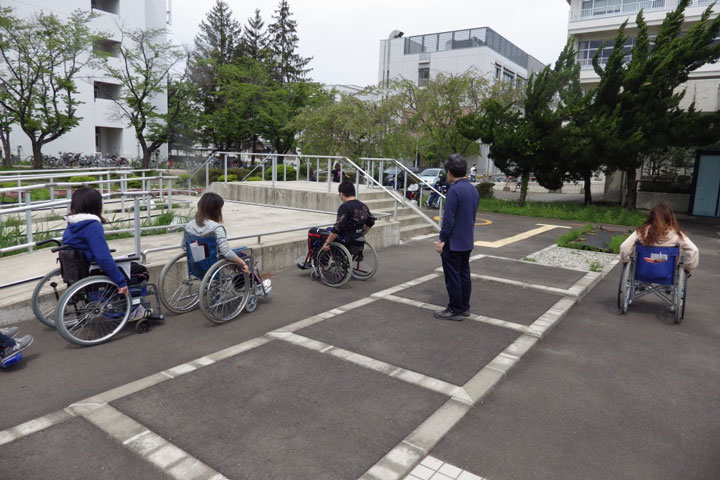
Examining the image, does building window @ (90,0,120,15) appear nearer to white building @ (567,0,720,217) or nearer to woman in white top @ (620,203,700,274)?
white building @ (567,0,720,217)

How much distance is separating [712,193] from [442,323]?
17.7 m

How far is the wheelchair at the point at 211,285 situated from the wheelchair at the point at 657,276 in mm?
4238

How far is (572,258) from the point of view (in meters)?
9.22

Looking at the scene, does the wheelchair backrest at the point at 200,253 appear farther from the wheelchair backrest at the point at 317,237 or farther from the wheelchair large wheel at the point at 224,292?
the wheelchair backrest at the point at 317,237

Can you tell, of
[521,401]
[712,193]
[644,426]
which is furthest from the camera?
[712,193]

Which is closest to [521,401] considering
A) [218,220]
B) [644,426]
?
[644,426]

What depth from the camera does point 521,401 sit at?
12.1 feet

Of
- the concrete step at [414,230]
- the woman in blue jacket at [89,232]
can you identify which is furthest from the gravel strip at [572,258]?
the woman in blue jacket at [89,232]

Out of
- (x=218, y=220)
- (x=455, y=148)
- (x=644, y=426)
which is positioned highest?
(x=455, y=148)

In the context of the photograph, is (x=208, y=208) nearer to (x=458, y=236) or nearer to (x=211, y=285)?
(x=211, y=285)

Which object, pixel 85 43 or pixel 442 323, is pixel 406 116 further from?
pixel 442 323

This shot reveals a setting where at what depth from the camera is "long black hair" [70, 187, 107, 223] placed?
438 cm

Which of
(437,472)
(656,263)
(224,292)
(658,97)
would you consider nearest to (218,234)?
(224,292)

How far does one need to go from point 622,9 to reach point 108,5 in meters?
31.6
